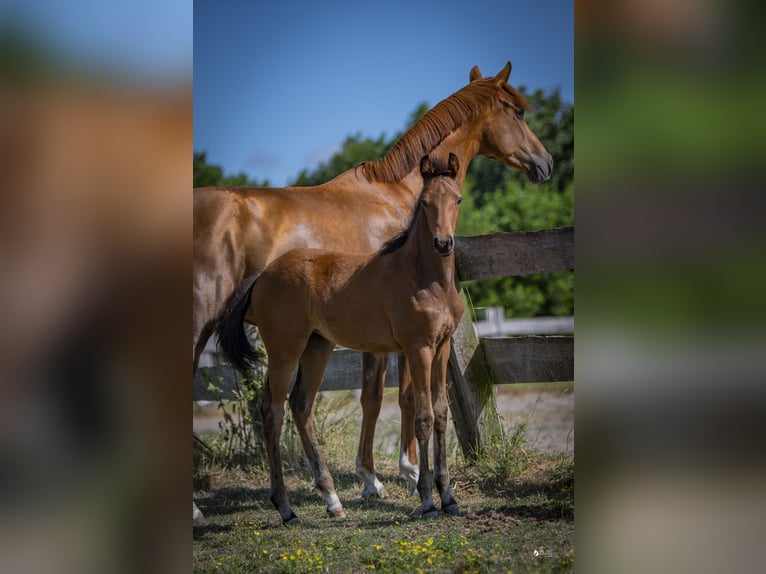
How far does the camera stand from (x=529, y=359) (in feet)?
12.1

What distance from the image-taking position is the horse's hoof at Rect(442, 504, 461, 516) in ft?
9.96

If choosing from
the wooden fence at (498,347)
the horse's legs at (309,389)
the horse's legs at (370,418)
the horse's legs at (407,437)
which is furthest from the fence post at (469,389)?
the horse's legs at (309,389)

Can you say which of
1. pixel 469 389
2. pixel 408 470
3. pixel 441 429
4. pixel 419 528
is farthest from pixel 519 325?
pixel 419 528

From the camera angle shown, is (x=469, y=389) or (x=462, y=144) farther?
(x=469, y=389)

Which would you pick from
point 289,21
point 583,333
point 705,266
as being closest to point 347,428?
point 289,21

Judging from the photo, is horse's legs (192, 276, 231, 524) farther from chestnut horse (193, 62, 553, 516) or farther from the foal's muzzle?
the foal's muzzle

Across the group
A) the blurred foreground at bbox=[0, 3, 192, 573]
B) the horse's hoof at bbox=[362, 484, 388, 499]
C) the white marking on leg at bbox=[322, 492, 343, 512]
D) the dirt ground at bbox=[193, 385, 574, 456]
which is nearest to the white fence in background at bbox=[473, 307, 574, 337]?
the dirt ground at bbox=[193, 385, 574, 456]

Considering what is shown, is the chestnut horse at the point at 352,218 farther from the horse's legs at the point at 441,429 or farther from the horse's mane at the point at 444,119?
the horse's legs at the point at 441,429

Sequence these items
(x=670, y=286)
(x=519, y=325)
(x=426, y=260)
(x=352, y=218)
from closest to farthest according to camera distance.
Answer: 1. (x=670, y=286)
2. (x=426, y=260)
3. (x=352, y=218)
4. (x=519, y=325)

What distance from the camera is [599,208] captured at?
2.00 meters

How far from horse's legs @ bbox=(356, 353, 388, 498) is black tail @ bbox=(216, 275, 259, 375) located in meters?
0.63

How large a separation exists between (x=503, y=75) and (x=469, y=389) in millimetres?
1602

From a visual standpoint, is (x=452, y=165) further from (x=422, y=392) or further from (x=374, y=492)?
(x=374, y=492)

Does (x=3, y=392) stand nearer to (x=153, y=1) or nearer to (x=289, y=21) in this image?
(x=153, y=1)
